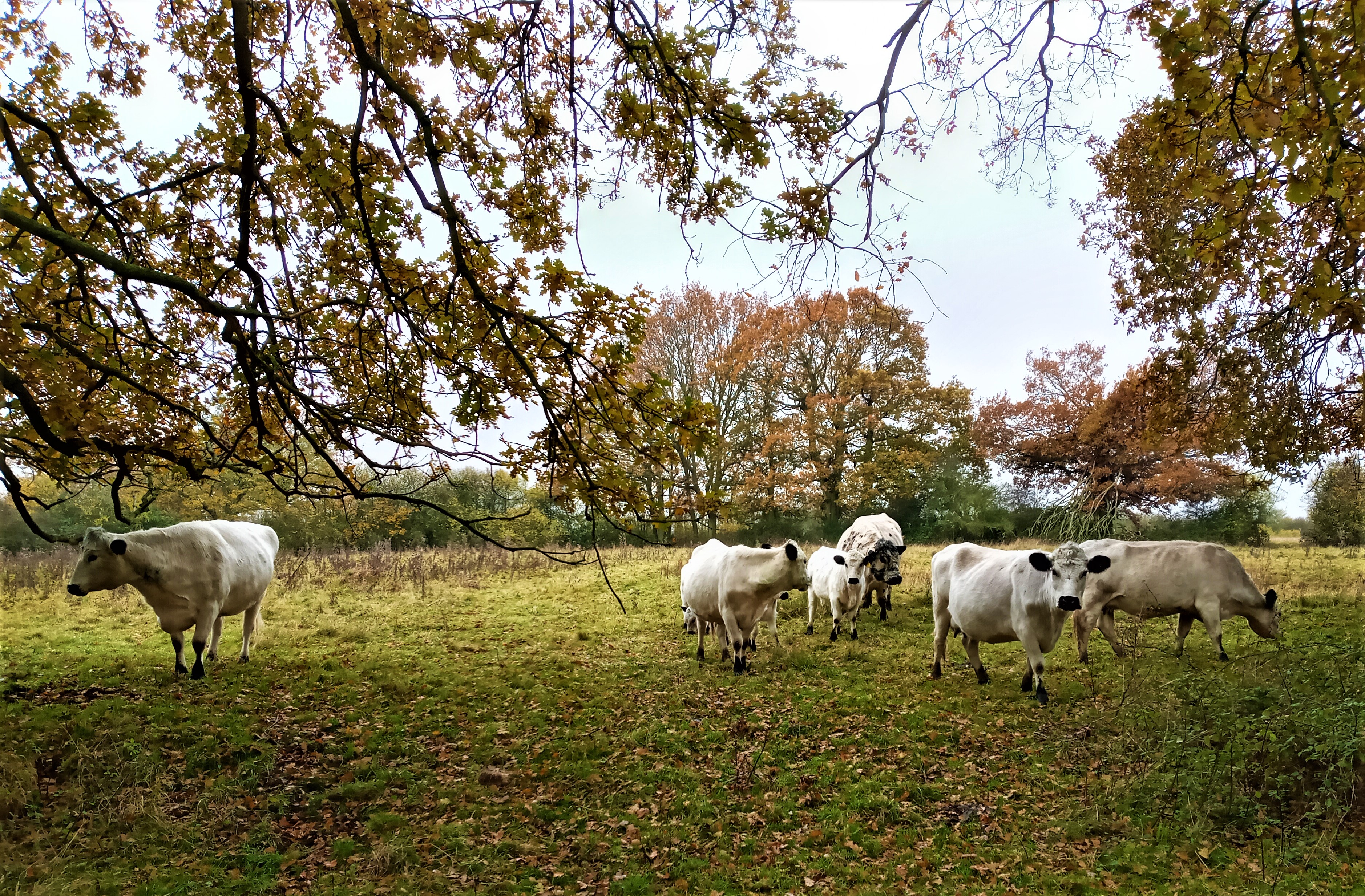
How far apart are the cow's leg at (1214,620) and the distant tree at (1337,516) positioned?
11.9 metres

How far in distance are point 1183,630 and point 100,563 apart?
13885mm

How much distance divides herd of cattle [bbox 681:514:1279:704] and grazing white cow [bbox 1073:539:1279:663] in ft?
0.04

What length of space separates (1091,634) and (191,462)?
39.9 feet

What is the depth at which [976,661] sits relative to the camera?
8.20 meters

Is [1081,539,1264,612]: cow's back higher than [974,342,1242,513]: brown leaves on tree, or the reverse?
[974,342,1242,513]: brown leaves on tree

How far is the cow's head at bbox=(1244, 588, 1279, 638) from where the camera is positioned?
812 centimetres

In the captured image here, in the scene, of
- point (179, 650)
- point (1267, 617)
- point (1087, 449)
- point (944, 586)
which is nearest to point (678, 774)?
point (944, 586)

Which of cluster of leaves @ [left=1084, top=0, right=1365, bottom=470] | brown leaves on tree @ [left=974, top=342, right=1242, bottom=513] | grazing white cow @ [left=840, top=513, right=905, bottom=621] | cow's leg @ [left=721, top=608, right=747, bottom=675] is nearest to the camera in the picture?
cluster of leaves @ [left=1084, top=0, right=1365, bottom=470]

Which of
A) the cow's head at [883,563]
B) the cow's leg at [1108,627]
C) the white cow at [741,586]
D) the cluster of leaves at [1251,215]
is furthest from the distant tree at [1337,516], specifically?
the white cow at [741,586]

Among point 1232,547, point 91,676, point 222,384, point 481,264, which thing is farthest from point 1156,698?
point 1232,547

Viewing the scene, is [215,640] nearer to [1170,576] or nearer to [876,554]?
[876,554]

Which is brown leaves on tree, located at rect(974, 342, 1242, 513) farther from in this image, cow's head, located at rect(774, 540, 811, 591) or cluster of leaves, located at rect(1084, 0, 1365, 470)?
cow's head, located at rect(774, 540, 811, 591)

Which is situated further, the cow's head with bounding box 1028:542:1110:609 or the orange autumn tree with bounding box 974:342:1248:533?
the orange autumn tree with bounding box 974:342:1248:533

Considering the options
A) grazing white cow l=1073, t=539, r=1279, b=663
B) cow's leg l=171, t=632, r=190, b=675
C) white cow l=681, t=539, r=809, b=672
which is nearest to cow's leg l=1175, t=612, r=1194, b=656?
grazing white cow l=1073, t=539, r=1279, b=663
